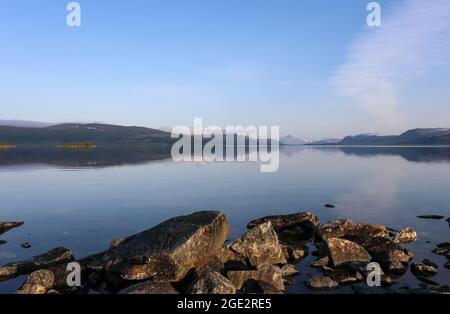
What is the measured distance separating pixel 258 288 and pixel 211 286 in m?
2.51

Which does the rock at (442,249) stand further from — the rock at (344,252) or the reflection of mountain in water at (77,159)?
the reflection of mountain in water at (77,159)

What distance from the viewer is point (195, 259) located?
18047mm

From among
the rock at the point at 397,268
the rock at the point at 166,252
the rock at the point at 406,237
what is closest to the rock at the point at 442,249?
the rock at the point at 406,237

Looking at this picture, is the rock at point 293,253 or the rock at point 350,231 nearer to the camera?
the rock at point 293,253

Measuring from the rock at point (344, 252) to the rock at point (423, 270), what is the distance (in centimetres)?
232

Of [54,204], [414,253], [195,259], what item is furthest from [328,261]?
[54,204]

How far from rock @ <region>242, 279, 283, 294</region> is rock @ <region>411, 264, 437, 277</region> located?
7.31m

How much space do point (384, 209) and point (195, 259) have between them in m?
22.6

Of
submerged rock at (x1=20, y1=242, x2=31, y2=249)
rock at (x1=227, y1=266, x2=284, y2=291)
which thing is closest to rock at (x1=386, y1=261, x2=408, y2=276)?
rock at (x1=227, y1=266, x2=284, y2=291)

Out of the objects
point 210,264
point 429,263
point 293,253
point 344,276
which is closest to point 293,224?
point 293,253

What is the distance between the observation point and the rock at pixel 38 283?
1561 cm

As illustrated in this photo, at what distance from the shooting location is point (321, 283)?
16.9 meters
